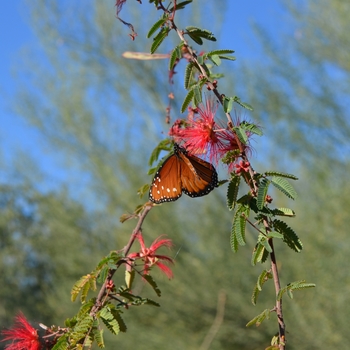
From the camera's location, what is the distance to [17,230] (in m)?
6.70

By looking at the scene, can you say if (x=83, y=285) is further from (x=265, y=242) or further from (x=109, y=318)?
(x=265, y=242)

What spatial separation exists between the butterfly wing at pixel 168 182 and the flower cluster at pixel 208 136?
4 cm

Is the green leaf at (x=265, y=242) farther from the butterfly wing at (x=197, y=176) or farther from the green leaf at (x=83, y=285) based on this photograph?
the green leaf at (x=83, y=285)

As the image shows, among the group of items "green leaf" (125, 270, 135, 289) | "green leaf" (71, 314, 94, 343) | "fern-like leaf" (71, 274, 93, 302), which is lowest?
"green leaf" (71, 314, 94, 343)

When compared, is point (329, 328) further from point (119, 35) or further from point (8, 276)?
point (8, 276)

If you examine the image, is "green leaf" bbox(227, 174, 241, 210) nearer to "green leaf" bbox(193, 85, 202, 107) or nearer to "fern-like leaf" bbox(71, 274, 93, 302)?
"green leaf" bbox(193, 85, 202, 107)

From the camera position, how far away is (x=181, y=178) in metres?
0.84

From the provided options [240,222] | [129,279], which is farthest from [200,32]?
[129,279]

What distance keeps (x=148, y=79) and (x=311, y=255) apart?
83.3 inches

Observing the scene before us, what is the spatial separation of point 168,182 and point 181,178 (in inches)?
1.4

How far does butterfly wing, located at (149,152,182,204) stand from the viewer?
0.84m

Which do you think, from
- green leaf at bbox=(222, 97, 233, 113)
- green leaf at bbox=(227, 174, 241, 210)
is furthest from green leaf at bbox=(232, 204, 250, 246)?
green leaf at bbox=(222, 97, 233, 113)

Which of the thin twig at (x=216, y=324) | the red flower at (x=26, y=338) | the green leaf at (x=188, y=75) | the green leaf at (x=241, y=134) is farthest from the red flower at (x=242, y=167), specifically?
the thin twig at (x=216, y=324)

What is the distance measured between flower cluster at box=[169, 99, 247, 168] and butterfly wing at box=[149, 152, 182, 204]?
1.5 inches
